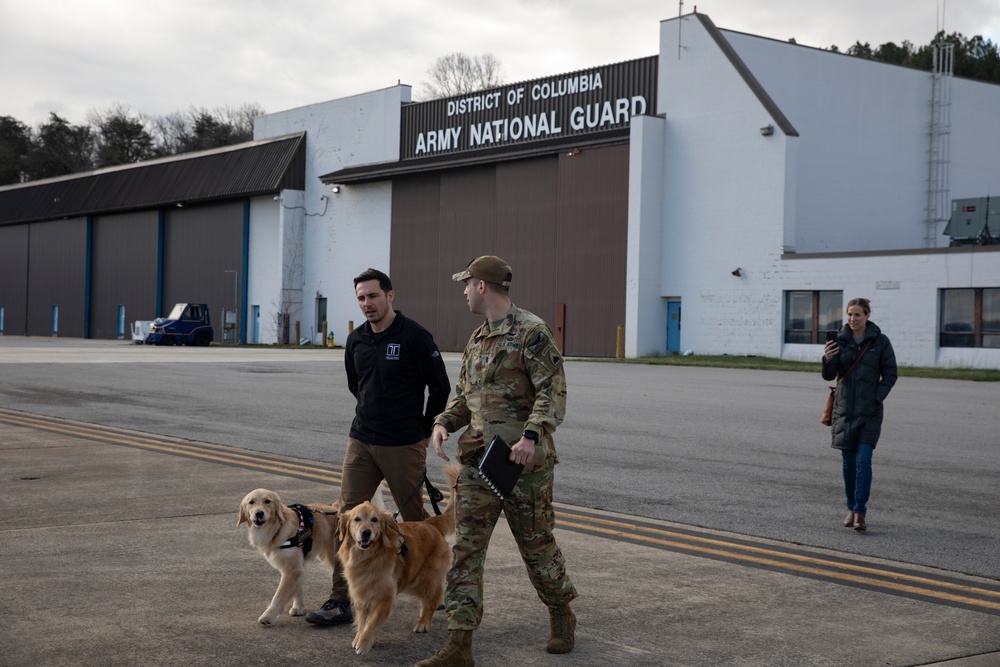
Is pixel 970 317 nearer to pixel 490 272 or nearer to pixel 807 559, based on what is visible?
pixel 807 559

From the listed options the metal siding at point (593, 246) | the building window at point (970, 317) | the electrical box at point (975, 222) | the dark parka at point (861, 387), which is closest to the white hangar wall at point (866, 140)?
the electrical box at point (975, 222)

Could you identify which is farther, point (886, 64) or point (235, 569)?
point (886, 64)

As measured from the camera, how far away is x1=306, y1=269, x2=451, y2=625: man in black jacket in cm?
651

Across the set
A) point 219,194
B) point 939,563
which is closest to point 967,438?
point 939,563

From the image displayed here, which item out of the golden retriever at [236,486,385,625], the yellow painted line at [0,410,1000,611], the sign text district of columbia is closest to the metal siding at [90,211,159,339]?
the sign text district of columbia

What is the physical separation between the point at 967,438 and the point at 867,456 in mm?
6907

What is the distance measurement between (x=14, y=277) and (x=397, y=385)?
8052cm

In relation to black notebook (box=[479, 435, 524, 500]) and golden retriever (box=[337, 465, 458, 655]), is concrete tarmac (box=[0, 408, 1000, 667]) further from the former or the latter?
black notebook (box=[479, 435, 524, 500])

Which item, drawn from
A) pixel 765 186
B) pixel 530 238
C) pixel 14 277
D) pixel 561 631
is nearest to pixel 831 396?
pixel 561 631

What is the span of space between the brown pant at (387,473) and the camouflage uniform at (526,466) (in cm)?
103

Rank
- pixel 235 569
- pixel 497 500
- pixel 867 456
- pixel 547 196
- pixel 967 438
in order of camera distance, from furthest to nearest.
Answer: pixel 547 196 → pixel 967 438 → pixel 867 456 → pixel 235 569 → pixel 497 500

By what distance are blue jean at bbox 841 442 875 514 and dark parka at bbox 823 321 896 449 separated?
2.9 inches

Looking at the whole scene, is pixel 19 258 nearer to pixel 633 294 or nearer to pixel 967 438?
pixel 633 294

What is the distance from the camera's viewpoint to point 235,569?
23.7 feet
